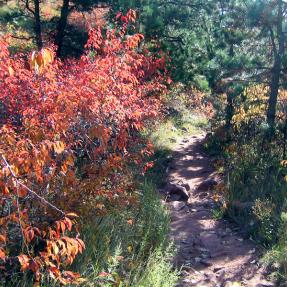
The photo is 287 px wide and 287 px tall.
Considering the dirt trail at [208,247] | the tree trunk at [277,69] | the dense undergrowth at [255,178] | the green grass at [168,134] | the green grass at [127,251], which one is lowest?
the green grass at [168,134]

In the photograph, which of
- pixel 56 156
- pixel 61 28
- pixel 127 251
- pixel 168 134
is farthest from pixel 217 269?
pixel 168 134

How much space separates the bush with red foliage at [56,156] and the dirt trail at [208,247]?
1521mm

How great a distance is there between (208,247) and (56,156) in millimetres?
3391

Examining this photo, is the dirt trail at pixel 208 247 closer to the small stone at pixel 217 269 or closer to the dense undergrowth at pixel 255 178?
the small stone at pixel 217 269

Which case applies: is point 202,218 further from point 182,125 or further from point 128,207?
point 182,125

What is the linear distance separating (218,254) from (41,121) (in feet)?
11.4

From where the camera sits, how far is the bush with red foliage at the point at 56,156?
3492 millimetres

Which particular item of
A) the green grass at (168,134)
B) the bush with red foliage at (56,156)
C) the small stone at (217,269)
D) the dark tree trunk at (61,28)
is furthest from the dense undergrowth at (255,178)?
the dark tree trunk at (61,28)

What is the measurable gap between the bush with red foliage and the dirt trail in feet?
4.99

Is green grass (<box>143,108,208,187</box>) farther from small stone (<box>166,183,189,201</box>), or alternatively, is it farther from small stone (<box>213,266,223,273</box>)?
small stone (<box>213,266,223,273</box>)

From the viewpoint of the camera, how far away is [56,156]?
448cm

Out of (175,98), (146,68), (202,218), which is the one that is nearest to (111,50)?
(146,68)

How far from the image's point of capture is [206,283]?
5.81 meters

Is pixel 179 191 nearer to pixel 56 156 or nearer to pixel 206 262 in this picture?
pixel 206 262
